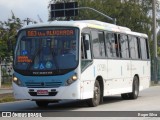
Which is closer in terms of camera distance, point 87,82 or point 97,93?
point 87,82

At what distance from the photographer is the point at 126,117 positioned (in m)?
15.3

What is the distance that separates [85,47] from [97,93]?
2.05 metres

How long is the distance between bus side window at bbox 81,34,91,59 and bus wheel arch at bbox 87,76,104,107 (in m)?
1.34

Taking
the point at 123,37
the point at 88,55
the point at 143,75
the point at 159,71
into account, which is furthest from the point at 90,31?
the point at 159,71

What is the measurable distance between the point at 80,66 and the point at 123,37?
563cm

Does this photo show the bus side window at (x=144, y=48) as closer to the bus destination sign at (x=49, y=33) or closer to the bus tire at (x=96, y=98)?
the bus tire at (x=96, y=98)

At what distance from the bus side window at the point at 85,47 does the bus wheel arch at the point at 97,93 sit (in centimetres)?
134

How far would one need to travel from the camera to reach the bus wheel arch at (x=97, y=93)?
1894cm

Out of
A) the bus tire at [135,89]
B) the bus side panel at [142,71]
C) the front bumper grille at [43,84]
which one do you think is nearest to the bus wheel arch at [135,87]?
the bus tire at [135,89]

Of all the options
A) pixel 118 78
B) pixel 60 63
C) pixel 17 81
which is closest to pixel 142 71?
pixel 118 78

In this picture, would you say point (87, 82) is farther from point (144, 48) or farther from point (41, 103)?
point (144, 48)

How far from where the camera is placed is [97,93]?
19.3m

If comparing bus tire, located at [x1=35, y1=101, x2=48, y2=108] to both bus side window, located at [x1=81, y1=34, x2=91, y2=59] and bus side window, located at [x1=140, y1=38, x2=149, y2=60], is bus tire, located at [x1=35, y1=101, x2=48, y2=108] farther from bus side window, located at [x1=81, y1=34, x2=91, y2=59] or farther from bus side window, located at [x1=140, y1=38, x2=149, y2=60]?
bus side window, located at [x1=140, y1=38, x2=149, y2=60]

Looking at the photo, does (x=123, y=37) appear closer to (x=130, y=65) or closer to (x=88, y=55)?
(x=130, y=65)
